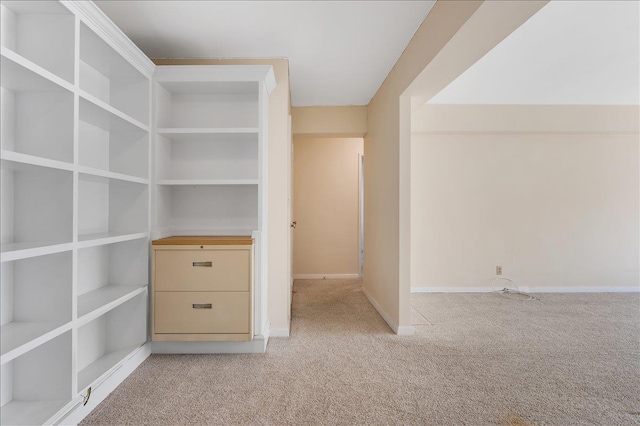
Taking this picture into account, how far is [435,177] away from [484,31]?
2.65m

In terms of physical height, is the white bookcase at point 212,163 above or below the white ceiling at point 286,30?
below

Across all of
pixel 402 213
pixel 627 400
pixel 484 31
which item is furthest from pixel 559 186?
pixel 484 31

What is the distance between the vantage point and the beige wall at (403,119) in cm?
172

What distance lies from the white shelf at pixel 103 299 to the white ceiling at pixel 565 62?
336cm

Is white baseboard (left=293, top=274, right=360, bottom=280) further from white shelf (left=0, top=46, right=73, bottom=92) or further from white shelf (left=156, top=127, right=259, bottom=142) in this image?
white shelf (left=0, top=46, right=73, bottom=92)

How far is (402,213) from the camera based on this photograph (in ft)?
9.31

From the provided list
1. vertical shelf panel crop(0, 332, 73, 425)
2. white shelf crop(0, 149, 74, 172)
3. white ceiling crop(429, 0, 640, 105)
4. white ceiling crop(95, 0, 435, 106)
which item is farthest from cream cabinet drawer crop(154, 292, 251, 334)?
white ceiling crop(429, 0, 640, 105)

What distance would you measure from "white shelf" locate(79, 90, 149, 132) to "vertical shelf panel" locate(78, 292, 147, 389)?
122cm

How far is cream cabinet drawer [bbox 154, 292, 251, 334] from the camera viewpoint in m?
2.29

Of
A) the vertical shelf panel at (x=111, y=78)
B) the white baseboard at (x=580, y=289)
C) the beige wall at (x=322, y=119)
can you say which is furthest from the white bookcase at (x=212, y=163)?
the white baseboard at (x=580, y=289)

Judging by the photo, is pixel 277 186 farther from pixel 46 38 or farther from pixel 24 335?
pixel 24 335

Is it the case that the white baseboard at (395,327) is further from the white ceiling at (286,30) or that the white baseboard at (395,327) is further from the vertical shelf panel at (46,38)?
the vertical shelf panel at (46,38)

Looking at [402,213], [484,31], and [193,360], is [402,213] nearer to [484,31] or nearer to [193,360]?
[484,31]

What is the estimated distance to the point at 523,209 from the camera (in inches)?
169
